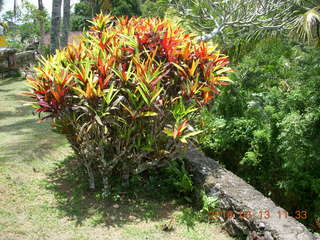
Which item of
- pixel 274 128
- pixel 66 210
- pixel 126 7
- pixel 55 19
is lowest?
pixel 66 210

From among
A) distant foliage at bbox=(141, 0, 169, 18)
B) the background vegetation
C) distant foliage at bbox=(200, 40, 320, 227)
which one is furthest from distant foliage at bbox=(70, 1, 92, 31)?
distant foliage at bbox=(200, 40, 320, 227)

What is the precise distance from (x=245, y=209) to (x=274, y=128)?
123cm

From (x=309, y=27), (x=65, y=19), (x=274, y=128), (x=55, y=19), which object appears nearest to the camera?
(x=274, y=128)

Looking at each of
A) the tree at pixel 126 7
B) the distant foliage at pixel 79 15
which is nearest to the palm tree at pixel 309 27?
the tree at pixel 126 7

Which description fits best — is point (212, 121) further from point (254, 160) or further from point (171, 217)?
point (171, 217)

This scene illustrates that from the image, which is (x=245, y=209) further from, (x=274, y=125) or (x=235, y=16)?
(x=235, y=16)

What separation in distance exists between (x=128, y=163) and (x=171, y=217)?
0.82 metres

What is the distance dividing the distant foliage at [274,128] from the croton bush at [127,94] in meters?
0.74

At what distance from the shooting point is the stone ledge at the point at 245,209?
10.7 ft

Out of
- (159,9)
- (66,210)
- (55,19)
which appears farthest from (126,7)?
(66,210)

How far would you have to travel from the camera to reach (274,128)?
14.4 ft

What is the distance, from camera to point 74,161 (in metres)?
5.36

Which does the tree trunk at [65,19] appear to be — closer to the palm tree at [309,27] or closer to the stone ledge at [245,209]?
the palm tree at [309,27]
